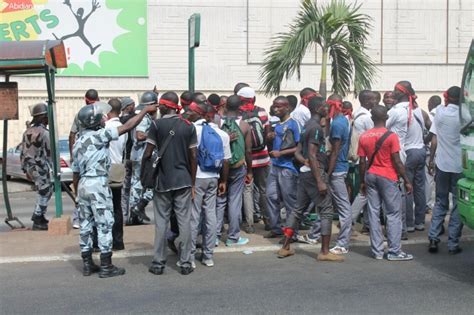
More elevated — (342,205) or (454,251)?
(342,205)

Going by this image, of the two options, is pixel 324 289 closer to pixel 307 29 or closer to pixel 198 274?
pixel 198 274

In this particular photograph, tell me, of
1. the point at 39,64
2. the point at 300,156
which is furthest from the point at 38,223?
the point at 300,156

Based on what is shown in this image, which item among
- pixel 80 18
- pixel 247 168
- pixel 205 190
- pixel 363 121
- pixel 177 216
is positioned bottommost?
pixel 177 216

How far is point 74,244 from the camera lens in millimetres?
8320

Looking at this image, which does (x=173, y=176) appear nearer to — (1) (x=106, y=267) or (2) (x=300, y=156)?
(1) (x=106, y=267)

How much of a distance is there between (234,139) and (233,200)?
0.76m

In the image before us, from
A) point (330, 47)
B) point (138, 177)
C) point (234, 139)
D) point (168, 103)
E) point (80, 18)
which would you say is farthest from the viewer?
point (80, 18)

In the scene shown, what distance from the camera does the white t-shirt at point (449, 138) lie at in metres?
7.65

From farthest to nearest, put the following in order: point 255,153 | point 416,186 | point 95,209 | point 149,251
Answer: point 416,186, point 255,153, point 149,251, point 95,209

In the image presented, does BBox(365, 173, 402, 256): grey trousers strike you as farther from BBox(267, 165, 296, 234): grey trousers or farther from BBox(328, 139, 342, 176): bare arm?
BBox(267, 165, 296, 234): grey trousers

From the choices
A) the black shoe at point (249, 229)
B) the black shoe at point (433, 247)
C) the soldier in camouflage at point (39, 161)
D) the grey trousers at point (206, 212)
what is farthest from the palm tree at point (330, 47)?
the grey trousers at point (206, 212)

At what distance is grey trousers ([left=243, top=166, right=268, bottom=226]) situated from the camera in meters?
8.87

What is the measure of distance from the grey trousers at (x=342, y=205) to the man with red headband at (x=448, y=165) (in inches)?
40.5

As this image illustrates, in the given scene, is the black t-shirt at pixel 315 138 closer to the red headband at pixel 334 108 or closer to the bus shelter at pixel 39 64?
the red headband at pixel 334 108
